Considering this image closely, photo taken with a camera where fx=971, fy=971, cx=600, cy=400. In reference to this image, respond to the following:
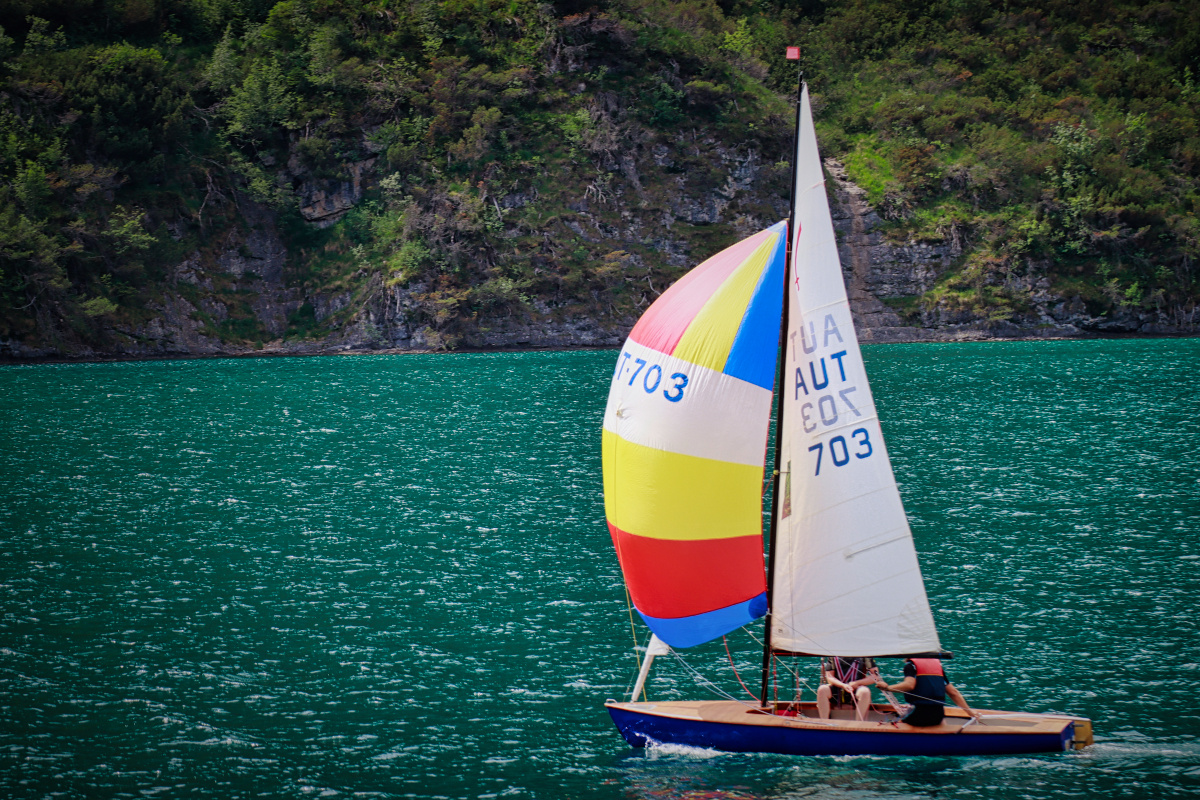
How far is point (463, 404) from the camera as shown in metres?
60.2

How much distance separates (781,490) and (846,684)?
3.26 metres

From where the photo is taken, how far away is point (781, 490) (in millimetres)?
14984

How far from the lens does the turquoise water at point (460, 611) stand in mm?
15328

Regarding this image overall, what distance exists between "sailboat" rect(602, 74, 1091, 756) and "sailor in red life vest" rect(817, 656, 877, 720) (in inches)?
11.6

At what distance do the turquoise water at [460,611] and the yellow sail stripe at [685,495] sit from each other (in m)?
3.73

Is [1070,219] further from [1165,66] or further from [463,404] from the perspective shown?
[463,404]

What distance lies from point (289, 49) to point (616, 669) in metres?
113

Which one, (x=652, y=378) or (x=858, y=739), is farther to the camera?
(x=652, y=378)

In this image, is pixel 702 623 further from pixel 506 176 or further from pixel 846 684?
pixel 506 176

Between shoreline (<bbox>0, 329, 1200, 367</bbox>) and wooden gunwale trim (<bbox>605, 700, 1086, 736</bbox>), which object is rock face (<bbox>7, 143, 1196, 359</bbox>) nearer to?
shoreline (<bbox>0, 329, 1200, 367</bbox>)

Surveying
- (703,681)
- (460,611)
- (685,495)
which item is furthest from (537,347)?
(685,495)

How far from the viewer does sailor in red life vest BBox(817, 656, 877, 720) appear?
14805 millimetres

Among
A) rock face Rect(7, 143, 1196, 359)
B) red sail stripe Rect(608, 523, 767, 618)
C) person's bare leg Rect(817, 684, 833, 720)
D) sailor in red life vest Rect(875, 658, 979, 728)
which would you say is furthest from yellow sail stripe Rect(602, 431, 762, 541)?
rock face Rect(7, 143, 1196, 359)

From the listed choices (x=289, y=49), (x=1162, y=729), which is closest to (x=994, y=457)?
(x=1162, y=729)
